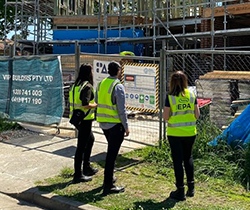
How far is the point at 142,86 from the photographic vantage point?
739 centimetres

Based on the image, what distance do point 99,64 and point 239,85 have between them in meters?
3.14

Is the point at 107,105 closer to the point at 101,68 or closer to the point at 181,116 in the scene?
the point at 181,116

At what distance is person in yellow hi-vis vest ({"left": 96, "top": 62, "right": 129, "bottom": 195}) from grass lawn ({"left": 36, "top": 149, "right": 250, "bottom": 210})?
26cm

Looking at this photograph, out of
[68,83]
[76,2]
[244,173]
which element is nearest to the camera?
[244,173]

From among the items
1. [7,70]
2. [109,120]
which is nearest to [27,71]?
[7,70]

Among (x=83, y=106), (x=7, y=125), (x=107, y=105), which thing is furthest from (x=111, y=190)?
(x=7, y=125)

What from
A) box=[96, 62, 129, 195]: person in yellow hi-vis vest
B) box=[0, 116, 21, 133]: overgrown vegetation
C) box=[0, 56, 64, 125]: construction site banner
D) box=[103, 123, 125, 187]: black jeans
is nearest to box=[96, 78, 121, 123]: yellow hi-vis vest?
box=[96, 62, 129, 195]: person in yellow hi-vis vest

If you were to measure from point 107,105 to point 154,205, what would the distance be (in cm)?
155

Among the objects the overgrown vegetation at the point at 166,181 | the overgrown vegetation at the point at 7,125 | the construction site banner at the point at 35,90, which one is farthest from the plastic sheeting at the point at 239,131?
the overgrown vegetation at the point at 7,125

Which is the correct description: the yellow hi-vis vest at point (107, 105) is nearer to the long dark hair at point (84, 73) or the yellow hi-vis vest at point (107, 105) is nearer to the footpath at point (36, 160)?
the long dark hair at point (84, 73)

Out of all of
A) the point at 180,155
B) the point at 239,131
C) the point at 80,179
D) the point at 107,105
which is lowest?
the point at 80,179

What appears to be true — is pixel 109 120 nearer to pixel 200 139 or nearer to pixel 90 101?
pixel 90 101

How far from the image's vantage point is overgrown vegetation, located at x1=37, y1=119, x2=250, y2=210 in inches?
193

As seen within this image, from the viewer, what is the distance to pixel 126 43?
54.6 feet
